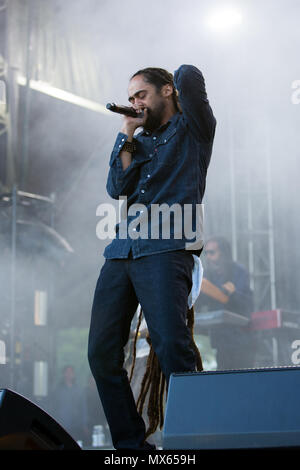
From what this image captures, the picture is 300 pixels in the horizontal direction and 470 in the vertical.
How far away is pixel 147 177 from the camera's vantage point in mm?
2051

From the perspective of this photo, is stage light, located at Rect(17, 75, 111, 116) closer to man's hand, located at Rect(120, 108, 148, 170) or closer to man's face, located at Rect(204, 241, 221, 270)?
man's face, located at Rect(204, 241, 221, 270)

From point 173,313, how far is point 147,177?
17.8 inches

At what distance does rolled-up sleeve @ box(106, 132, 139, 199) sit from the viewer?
2059 millimetres

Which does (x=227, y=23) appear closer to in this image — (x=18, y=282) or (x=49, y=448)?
(x=18, y=282)

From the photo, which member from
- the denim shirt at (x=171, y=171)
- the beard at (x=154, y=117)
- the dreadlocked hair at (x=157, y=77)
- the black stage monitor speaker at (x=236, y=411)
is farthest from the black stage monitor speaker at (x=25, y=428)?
the dreadlocked hair at (x=157, y=77)

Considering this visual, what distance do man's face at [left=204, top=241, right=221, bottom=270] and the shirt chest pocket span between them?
366 cm

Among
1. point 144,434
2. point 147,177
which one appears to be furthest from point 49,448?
point 147,177

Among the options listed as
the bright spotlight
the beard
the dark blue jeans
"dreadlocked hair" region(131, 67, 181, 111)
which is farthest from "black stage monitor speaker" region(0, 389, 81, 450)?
the bright spotlight

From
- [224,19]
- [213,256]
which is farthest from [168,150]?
[224,19]

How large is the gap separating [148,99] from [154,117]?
61 mm

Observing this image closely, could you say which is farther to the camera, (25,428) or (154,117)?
(154,117)

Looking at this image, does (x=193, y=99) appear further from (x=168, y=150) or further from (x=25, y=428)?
(x=25, y=428)

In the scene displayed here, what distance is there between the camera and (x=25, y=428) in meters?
1.42

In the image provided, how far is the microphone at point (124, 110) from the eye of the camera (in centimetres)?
196
